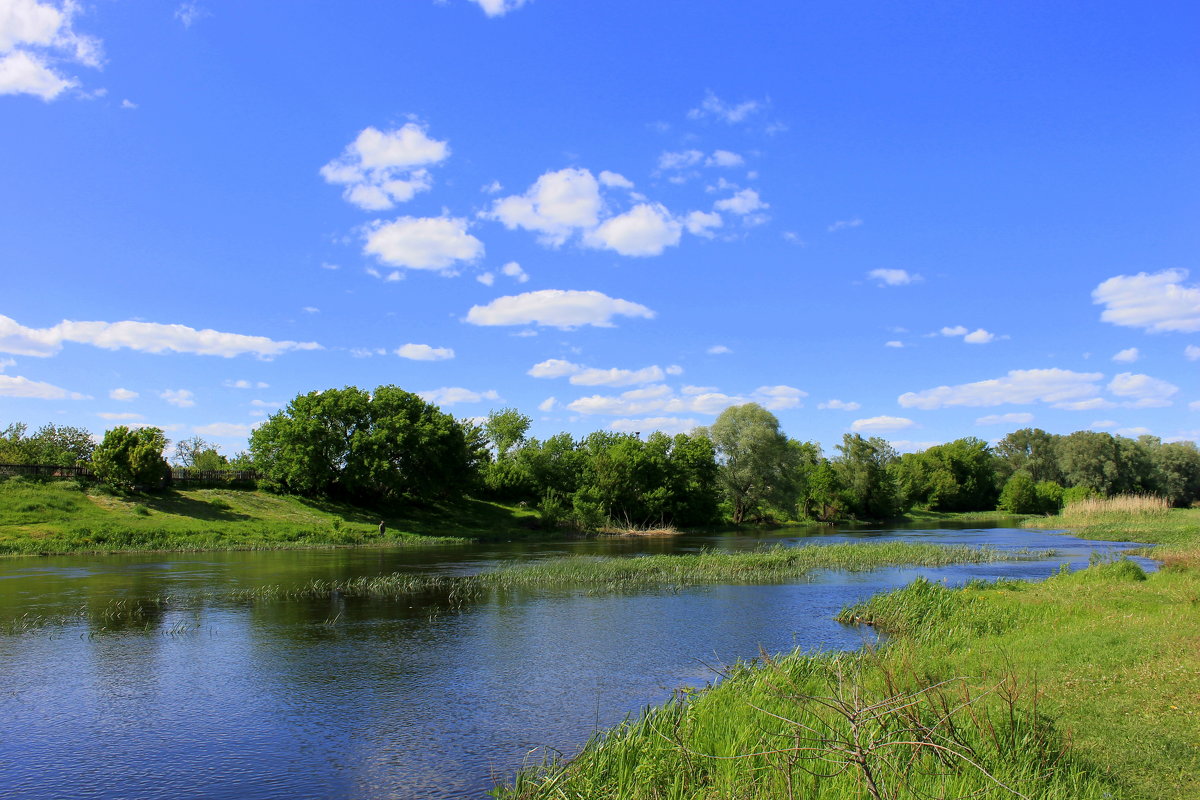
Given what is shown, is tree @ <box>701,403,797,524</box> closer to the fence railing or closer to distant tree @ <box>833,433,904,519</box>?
distant tree @ <box>833,433,904,519</box>

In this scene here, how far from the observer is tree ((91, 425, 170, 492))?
59.6 m

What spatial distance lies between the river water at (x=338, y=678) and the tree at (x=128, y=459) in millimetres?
27963

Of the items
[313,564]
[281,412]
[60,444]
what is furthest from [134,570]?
[60,444]

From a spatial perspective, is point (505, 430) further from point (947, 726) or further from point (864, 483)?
point (947, 726)

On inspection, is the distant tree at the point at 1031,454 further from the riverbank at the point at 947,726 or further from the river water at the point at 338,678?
the riverbank at the point at 947,726

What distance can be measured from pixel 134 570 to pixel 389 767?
33.9 metres

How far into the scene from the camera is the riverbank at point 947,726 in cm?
823

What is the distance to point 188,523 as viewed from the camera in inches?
2249

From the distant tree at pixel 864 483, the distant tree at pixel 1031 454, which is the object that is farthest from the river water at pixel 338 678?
the distant tree at pixel 1031 454

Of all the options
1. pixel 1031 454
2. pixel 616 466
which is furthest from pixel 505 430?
pixel 1031 454

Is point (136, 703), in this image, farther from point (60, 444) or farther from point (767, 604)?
point (60, 444)

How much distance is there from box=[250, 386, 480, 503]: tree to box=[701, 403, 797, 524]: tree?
3254 cm

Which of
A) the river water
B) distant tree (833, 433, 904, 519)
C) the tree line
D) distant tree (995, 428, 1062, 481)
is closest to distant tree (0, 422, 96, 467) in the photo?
the tree line

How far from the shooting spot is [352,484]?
74312 mm
